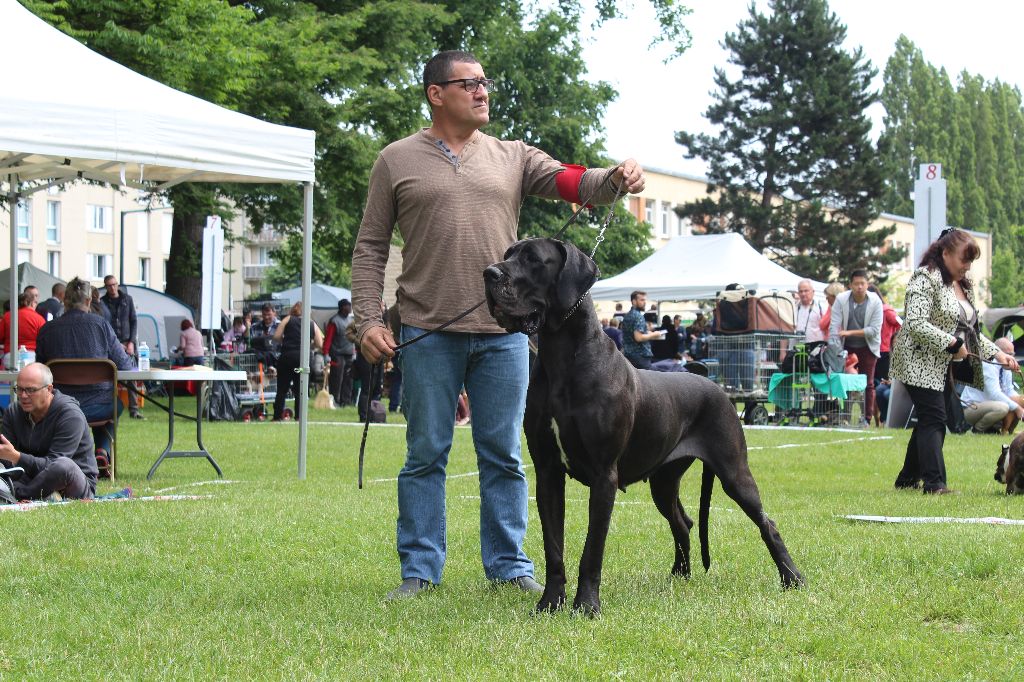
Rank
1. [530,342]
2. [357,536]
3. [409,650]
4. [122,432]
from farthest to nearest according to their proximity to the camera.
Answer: [122,432] → [357,536] → [530,342] → [409,650]

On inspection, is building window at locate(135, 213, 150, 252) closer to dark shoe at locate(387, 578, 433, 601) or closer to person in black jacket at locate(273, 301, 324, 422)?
person in black jacket at locate(273, 301, 324, 422)

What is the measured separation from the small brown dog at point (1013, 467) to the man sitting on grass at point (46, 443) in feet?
21.3

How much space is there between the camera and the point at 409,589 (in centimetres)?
498

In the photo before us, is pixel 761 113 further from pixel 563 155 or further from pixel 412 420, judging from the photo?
pixel 412 420

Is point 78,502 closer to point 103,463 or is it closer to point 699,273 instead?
point 103,463

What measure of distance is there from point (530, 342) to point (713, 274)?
20.5 meters

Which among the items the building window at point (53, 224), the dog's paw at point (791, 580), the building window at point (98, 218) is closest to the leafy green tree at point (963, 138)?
the building window at point (98, 218)

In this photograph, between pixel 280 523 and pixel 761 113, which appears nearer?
pixel 280 523

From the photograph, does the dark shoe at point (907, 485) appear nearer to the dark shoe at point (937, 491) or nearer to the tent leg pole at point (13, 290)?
the dark shoe at point (937, 491)

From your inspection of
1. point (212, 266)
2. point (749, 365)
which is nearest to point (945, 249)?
point (749, 365)

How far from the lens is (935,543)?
19.6 ft

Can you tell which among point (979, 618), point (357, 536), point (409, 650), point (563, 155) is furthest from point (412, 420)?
point (563, 155)

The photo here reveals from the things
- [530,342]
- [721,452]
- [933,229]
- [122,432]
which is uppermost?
[933,229]

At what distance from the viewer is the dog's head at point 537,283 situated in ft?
14.0
